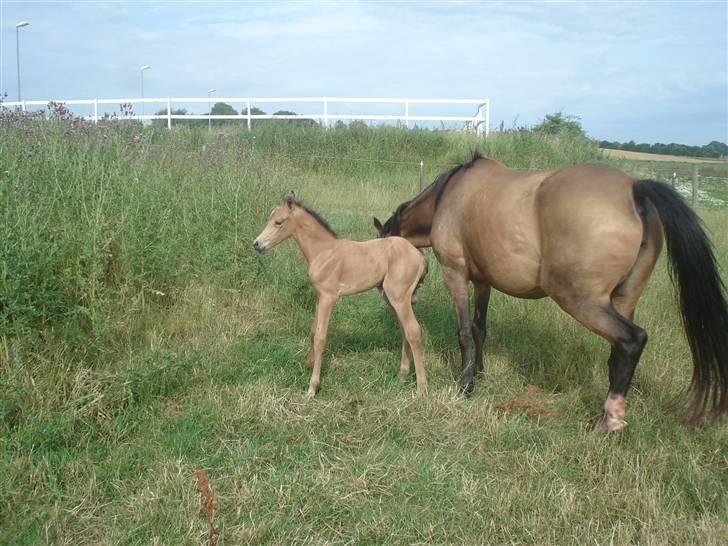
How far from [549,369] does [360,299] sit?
2520mm

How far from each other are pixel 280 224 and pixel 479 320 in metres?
1.99

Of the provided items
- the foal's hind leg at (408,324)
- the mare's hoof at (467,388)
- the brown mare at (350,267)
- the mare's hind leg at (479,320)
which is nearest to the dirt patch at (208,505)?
the brown mare at (350,267)

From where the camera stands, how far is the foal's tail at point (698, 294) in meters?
4.28

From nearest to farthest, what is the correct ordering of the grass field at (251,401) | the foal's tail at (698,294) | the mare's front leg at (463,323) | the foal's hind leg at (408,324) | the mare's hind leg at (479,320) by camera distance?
the grass field at (251,401), the foal's tail at (698,294), the foal's hind leg at (408,324), the mare's front leg at (463,323), the mare's hind leg at (479,320)

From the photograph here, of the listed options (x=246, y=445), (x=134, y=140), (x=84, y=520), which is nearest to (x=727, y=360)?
(x=246, y=445)

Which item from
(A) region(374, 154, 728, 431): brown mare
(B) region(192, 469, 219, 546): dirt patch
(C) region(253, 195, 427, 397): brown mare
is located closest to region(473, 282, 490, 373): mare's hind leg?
(C) region(253, 195, 427, 397): brown mare

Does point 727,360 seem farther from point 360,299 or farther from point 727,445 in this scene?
point 360,299

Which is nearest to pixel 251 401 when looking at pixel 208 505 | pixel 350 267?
pixel 350 267

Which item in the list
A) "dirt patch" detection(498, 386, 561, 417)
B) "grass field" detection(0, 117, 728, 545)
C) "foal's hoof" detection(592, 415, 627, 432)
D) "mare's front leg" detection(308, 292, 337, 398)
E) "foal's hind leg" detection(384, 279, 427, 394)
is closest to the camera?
"grass field" detection(0, 117, 728, 545)

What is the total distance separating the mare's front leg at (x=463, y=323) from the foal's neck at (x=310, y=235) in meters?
1.10

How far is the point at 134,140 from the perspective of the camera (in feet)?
25.3

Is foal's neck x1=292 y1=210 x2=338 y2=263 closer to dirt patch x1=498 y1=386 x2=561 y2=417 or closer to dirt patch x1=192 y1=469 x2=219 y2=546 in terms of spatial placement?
dirt patch x1=498 y1=386 x2=561 y2=417

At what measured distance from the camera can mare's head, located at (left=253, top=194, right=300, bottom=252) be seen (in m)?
5.47

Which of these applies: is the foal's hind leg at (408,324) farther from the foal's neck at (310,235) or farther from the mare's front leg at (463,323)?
the foal's neck at (310,235)
